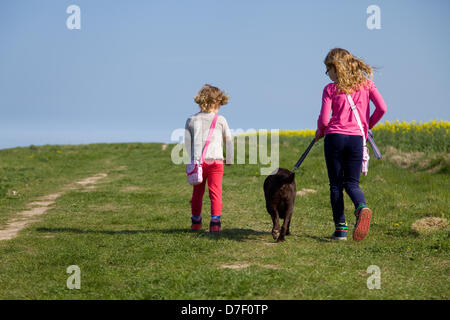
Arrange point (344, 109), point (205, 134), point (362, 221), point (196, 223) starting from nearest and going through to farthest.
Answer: point (362, 221)
point (344, 109)
point (205, 134)
point (196, 223)

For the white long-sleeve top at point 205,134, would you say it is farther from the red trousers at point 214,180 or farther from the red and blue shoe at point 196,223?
the red and blue shoe at point 196,223

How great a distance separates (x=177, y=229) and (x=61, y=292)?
3.42 metres

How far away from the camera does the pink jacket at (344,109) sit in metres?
6.38

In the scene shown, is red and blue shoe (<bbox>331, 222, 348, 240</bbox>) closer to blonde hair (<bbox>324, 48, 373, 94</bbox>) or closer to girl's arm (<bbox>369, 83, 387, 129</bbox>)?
girl's arm (<bbox>369, 83, 387, 129</bbox>)

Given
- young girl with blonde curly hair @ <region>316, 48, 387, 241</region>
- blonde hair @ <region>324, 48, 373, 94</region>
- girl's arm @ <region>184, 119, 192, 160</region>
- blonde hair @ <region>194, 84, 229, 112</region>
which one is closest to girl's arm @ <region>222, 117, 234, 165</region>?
blonde hair @ <region>194, 84, 229, 112</region>

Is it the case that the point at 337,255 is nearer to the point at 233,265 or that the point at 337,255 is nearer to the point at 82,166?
the point at 233,265

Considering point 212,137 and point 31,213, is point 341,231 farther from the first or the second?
point 31,213

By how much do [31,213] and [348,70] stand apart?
8.15 metres

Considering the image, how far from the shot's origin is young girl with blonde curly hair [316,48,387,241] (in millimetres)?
6355

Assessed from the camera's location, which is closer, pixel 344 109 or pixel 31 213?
pixel 344 109

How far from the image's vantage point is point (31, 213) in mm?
10750

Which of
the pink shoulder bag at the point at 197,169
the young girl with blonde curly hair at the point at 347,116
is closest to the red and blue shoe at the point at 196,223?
the pink shoulder bag at the point at 197,169

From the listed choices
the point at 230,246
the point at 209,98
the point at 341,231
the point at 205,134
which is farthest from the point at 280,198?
the point at 209,98

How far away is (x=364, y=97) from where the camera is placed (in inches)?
253
